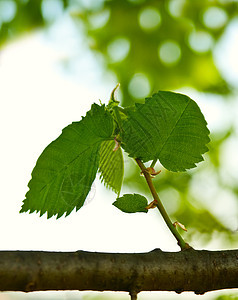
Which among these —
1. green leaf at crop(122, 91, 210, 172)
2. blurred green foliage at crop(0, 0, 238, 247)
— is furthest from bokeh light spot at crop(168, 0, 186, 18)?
green leaf at crop(122, 91, 210, 172)

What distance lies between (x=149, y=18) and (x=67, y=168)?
4.15 ft

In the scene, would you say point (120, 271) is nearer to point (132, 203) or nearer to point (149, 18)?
point (132, 203)

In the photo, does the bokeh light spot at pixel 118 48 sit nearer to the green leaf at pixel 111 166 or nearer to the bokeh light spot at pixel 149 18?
the bokeh light spot at pixel 149 18

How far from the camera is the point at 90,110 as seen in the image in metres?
0.43

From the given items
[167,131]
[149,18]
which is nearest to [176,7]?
[149,18]

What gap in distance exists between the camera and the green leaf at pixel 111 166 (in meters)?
0.45

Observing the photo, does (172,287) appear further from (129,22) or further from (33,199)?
(129,22)

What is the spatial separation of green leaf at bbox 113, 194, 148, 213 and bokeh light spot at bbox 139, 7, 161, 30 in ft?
4.06

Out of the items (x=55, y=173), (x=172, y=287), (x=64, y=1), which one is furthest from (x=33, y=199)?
(x=64, y=1)

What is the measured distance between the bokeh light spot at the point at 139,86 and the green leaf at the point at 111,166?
108 centimetres

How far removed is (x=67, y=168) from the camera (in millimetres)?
436

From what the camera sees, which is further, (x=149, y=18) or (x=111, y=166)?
(x=149, y=18)

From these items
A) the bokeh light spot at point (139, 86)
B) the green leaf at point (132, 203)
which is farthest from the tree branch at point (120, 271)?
the bokeh light spot at point (139, 86)

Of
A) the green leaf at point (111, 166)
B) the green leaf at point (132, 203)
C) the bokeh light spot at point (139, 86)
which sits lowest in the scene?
the green leaf at point (132, 203)
